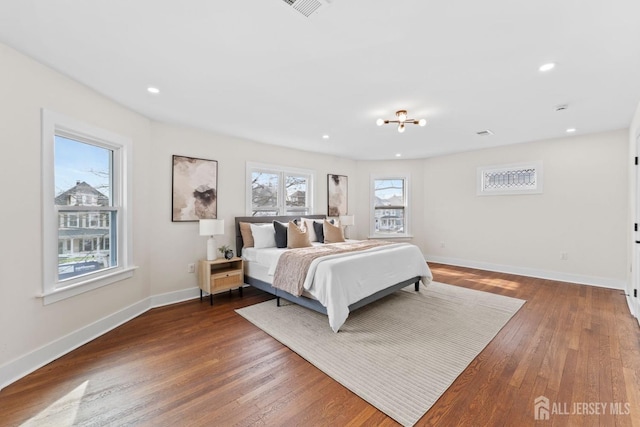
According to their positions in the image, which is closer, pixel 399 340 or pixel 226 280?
pixel 399 340

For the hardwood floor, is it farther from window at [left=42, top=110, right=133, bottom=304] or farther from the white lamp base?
the white lamp base

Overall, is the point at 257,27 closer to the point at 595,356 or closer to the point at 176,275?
the point at 176,275

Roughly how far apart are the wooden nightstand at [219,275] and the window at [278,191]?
3.37 feet

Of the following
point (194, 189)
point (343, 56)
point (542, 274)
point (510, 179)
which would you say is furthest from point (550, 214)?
point (194, 189)

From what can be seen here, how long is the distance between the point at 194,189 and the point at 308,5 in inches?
122

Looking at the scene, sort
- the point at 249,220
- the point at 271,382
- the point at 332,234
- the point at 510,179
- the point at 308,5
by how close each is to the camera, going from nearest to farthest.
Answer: the point at 308,5 → the point at 271,382 → the point at 249,220 → the point at 332,234 → the point at 510,179

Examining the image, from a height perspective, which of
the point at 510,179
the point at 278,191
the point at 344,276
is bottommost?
the point at 344,276

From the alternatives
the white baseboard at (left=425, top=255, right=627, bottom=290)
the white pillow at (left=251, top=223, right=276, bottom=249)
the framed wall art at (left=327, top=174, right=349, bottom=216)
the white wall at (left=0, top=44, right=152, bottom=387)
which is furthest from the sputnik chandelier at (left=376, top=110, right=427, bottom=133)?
the white baseboard at (left=425, top=255, right=627, bottom=290)

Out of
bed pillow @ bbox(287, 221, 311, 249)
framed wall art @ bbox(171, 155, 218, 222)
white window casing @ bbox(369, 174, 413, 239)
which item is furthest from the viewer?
white window casing @ bbox(369, 174, 413, 239)

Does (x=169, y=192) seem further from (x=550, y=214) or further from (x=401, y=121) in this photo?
(x=550, y=214)

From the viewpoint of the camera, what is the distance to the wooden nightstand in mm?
3672

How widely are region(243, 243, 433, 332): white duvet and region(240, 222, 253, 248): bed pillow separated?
1.30 feet

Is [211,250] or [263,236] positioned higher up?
[263,236]

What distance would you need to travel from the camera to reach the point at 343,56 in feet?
7.03
